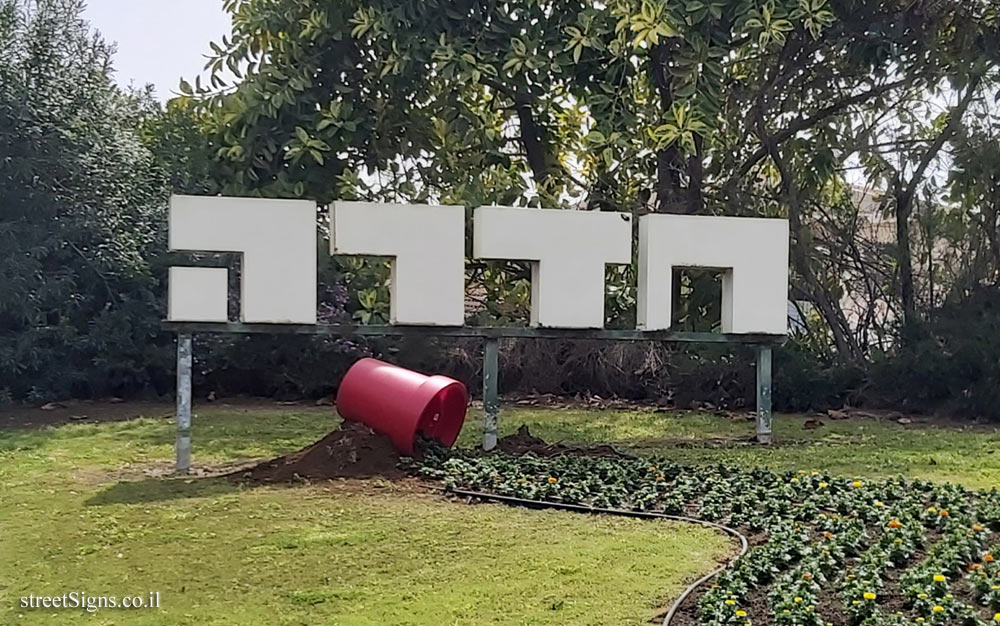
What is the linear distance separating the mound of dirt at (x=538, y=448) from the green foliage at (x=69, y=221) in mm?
6176

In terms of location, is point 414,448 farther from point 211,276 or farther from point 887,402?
point 887,402

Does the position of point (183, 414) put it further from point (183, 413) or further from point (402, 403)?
point (402, 403)

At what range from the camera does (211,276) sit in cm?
873

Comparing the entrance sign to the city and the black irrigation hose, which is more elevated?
the entrance sign to the city

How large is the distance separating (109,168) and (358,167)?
314cm

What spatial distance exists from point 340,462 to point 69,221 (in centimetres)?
682

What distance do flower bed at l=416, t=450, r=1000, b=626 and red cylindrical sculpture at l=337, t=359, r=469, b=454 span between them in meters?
0.30

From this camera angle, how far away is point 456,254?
941cm

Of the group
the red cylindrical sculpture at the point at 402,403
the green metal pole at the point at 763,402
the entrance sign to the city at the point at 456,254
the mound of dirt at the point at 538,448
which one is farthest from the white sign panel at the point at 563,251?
the green metal pole at the point at 763,402

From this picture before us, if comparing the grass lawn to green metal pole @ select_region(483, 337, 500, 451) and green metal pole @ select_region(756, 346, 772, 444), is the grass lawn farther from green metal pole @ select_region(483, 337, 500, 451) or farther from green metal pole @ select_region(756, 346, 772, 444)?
green metal pole @ select_region(483, 337, 500, 451)

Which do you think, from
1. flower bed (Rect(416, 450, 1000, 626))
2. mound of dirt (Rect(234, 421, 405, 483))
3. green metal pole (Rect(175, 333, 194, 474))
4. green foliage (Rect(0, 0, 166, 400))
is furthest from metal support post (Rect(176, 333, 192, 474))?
green foliage (Rect(0, 0, 166, 400))

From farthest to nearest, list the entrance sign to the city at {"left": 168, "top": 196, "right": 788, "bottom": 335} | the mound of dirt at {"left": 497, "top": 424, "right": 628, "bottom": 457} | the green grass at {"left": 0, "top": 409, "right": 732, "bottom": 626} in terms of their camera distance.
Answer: the mound of dirt at {"left": 497, "top": 424, "right": 628, "bottom": 457} → the entrance sign to the city at {"left": 168, "top": 196, "right": 788, "bottom": 335} → the green grass at {"left": 0, "top": 409, "right": 732, "bottom": 626}

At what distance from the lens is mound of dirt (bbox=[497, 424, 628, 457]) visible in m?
9.32

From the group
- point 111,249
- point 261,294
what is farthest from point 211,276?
point 111,249
